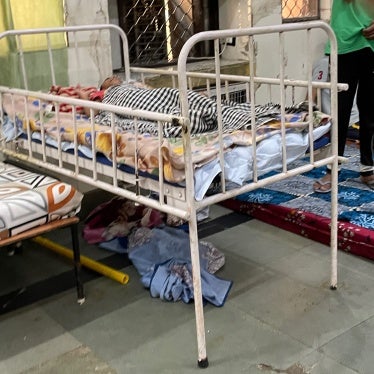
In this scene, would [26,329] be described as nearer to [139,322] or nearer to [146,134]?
[139,322]

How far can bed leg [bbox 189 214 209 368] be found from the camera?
1595mm

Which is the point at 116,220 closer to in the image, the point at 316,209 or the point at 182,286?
the point at 182,286

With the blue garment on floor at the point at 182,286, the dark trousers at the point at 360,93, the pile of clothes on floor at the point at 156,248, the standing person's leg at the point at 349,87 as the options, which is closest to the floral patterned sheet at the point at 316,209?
the standing person's leg at the point at 349,87

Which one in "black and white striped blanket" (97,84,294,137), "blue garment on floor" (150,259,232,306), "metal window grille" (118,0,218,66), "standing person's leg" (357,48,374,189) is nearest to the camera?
"black and white striped blanket" (97,84,294,137)

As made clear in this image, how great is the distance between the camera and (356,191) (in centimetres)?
284

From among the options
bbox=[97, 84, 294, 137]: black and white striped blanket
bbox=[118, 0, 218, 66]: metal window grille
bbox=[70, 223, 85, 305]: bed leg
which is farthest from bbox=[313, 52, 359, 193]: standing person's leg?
bbox=[70, 223, 85, 305]: bed leg

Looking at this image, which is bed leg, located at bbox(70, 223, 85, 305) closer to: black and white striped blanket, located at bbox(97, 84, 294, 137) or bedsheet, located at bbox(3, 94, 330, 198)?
bedsheet, located at bbox(3, 94, 330, 198)

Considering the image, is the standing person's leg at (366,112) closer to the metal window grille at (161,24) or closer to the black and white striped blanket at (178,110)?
the black and white striped blanket at (178,110)

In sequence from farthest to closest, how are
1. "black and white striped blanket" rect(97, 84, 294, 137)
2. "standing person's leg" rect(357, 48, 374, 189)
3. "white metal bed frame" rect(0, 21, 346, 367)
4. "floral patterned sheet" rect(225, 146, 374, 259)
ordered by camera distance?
"standing person's leg" rect(357, 48, 374, 189) → "floral patterned sheet" rect(225, 146, 374, 259) → "black and white striped blanket" rect(97, 84, 294, 137) → "white metal bed frame" rect(0, 21, 346, 367)

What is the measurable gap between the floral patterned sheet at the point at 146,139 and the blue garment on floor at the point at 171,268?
0.53 metres

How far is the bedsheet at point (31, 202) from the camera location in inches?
71.6

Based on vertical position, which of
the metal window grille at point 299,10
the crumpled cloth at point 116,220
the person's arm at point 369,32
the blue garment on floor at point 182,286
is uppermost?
the metal window grille at point 299,10

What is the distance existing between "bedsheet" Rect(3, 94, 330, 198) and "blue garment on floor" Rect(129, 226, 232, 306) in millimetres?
507

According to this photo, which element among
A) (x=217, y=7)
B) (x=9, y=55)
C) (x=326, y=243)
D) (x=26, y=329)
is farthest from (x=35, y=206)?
(x=217, y=7)
